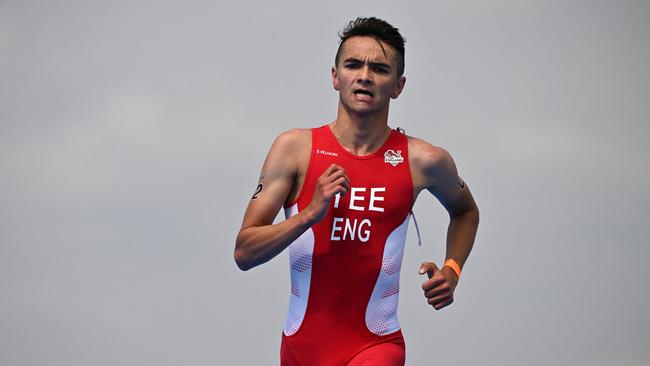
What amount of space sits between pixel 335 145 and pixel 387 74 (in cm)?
48

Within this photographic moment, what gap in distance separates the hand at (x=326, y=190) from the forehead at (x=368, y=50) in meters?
0.95

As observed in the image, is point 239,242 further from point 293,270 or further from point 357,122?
point 357,122

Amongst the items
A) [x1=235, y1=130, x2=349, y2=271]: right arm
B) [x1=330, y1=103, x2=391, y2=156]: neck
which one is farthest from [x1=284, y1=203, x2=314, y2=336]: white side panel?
[x1=330, y1=103, x2=391, y2=156]: neck

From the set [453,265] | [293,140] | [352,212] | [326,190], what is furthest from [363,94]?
[453,265]

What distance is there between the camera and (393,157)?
18.6 feet

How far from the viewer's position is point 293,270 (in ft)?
18.5

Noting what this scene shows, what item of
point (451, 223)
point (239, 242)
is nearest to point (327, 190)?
point (239, 242)

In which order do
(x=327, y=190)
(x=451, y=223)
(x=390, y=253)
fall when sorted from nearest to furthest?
(x=327, y=190)
(x=390, y=253)
(x=451, y=223)

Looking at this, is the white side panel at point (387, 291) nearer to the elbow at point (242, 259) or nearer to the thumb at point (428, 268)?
the thumb at point (428, 268)

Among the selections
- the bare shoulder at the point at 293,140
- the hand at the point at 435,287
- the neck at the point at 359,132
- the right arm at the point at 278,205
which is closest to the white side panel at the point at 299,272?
the right arm at the point at 278,205

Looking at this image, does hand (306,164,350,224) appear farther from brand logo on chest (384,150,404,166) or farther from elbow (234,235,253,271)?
brand logo on chest (384,150,404,166)

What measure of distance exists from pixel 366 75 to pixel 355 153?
1.41 feet

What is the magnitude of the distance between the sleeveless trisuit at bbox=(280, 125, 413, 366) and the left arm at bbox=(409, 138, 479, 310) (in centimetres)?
16

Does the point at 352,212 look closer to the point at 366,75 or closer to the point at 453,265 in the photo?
the point at 366,75
